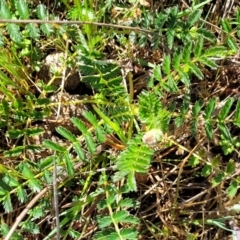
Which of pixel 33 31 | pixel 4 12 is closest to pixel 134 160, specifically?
pixel 33 31

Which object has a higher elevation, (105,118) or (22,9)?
(22,9)

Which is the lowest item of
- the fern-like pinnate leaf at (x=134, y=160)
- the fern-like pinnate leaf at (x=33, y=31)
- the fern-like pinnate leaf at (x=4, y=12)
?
the fern-like pinnate leaf at (x=134, y=160)

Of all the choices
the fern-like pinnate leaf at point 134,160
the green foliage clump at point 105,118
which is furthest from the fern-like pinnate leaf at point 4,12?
the fern-like pinnate leaf at point 134,160

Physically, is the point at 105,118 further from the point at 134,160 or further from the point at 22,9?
the point at 22,9

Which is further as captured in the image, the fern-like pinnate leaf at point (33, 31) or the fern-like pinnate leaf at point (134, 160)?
the fern-like pinnate leaf at point (33, 31)

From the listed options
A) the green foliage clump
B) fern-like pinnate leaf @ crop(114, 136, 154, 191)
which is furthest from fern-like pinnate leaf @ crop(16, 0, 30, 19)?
fern-like pinnate leaf @ crop(114, 136, 154, 191)

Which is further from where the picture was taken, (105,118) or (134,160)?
(105,118)

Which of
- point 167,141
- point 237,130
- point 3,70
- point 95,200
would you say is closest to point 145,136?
point 167,141

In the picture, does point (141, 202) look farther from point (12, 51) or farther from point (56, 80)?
point (12, 51)

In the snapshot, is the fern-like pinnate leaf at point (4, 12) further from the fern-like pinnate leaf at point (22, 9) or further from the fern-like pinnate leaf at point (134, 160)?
the fern-like pinnate leaf at point (134, 160)

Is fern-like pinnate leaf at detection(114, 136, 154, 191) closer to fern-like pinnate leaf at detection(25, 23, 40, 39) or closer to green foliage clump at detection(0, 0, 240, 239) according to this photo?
green foliage clump at detection(0, 0, 240, 239)

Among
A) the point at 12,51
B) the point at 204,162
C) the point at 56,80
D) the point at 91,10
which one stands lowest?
the point at 204,162
